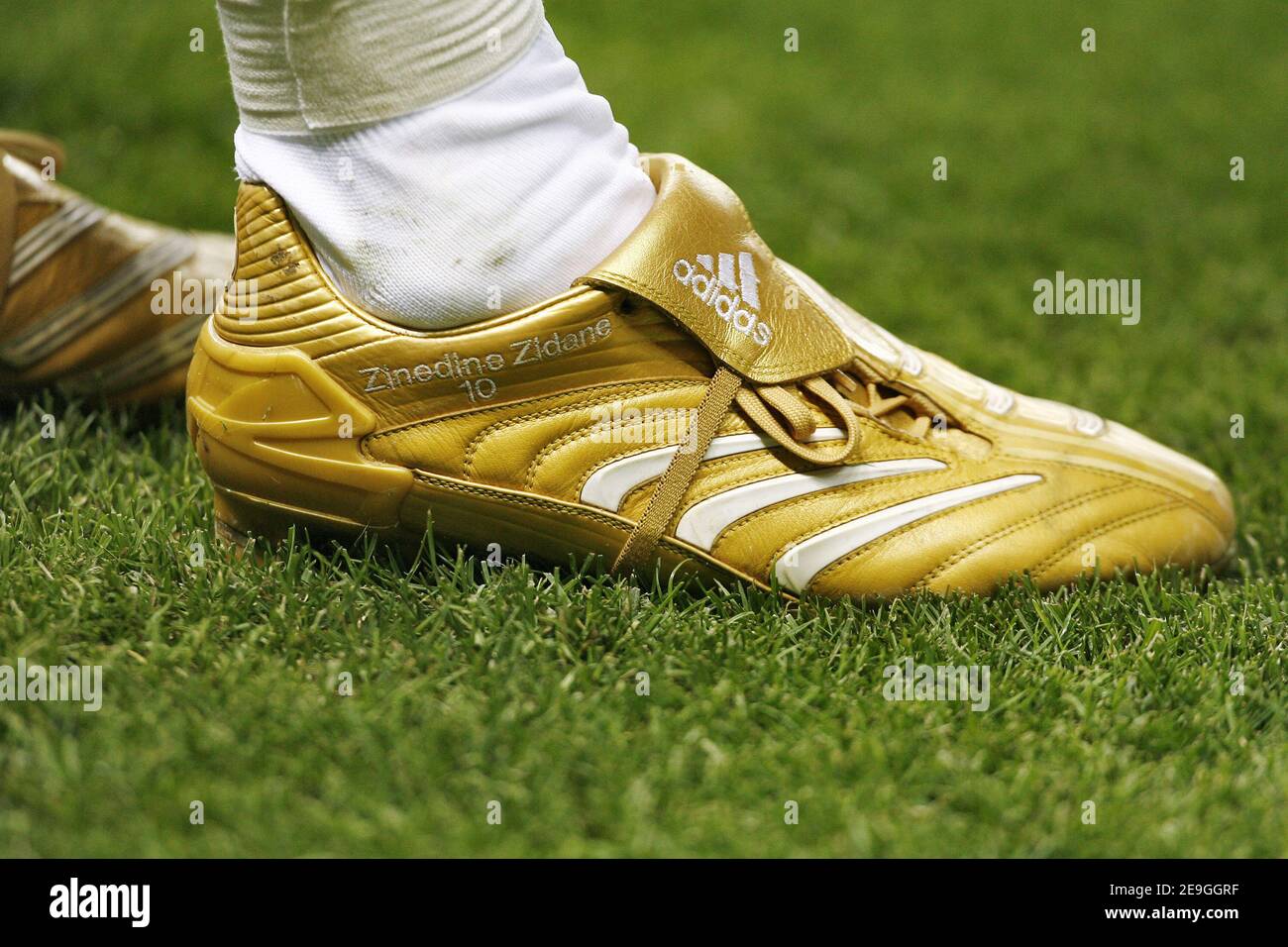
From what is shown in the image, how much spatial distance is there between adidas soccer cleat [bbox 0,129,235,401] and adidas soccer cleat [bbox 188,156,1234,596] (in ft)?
2.22

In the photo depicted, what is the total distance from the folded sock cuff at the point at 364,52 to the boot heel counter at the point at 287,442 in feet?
1.11

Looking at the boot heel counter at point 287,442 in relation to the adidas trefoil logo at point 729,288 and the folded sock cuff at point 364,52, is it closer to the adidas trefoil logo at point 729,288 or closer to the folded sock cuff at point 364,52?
the folded sock cuff at point 364,52

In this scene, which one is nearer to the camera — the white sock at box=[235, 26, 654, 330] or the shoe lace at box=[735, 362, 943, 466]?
the white sock at box=[235, 26, 654, 330]

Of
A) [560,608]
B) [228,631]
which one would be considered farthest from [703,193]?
[228,631]

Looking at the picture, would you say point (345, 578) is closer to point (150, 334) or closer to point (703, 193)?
point (703, 193)

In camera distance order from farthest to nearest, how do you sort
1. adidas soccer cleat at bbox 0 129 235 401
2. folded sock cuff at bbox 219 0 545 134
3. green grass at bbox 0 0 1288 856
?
adidas soccer cleat at bbox 0 129 235 401 → folded sock cuff at bbox 219 0 545 134 → green grass at bbox 0 0 1288 856

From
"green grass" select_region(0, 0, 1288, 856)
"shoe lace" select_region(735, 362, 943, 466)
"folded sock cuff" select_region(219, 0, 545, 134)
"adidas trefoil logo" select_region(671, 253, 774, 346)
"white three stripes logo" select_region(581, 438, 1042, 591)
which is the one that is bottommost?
"green grass" select_region(0, 0, 1288, 856)

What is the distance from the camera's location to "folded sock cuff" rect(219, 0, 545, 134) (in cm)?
A: 169

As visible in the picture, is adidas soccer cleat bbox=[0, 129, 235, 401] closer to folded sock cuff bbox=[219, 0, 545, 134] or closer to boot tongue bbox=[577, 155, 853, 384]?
folded sock cuff bbox=[219, 0, 545, 134]

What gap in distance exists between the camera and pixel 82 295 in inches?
99.7

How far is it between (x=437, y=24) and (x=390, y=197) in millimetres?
231

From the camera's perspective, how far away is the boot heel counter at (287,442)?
1821mm

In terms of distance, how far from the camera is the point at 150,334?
257cm

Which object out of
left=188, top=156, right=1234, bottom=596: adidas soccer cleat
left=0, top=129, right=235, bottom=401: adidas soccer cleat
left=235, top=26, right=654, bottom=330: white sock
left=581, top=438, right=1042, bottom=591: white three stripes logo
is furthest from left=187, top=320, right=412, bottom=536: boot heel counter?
left=0, top=129, right=235, bottom=401: adidas soccer cleat
